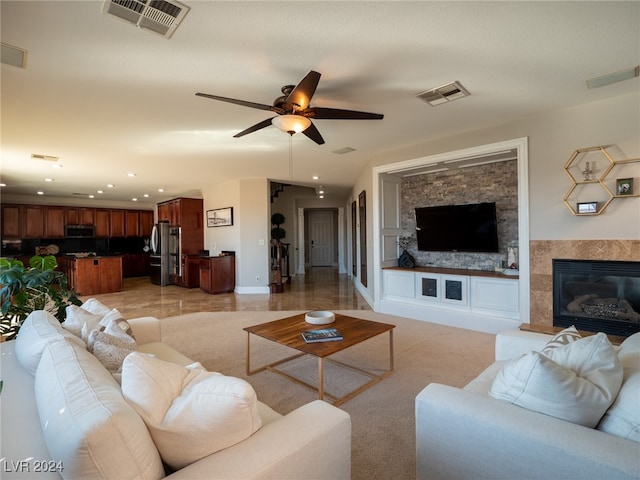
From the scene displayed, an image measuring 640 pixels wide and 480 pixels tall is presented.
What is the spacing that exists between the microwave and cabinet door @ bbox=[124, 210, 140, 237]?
37.2 inches

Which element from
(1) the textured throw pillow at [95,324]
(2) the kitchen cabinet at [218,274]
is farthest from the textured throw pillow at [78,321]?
(2) the kitchen cabinet at [218,274]

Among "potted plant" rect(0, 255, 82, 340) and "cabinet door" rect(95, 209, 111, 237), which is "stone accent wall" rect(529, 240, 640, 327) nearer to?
"potted plant" rect(0, 255, 82, 340)

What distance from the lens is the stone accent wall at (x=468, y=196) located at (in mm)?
4391

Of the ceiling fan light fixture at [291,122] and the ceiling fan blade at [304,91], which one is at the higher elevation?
the ceiling fan blade at [304,91]

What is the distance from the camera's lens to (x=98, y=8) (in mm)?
1769

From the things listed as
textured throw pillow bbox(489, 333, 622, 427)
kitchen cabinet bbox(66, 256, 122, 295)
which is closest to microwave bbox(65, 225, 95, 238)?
kitchen cabinet bbox(66, 256, 122, 295)

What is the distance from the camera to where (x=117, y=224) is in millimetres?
9891

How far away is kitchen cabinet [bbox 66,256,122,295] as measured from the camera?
6.80 meters

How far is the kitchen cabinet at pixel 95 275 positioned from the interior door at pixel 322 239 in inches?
245

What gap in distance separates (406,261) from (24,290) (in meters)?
4.48

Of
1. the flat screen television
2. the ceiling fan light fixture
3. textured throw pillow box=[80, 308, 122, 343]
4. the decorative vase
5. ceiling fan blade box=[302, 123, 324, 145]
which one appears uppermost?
ceiling fan blade box=[302, 123, 324, 145]

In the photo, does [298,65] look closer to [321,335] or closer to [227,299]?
[321,335]

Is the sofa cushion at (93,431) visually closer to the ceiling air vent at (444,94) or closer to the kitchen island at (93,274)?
the ceiling air vent at (444,94)

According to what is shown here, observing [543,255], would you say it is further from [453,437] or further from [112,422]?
[112,422]
